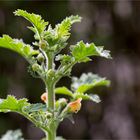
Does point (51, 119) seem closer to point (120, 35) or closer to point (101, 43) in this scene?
point (101, 43)

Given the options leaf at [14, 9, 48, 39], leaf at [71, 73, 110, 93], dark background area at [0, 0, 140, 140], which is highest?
dark background area at [0, 0, 140, 140]

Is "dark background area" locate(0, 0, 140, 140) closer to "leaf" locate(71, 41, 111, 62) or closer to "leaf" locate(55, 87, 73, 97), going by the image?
"leaf" locate(55, 87, 73, 97)

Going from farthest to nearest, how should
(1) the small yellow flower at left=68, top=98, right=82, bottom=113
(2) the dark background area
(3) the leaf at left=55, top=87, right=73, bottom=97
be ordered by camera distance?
(2) the dark background area, (3) the leaf at left=55, top=87, right=73, bottom=97, (1) the small yellow flower at left=68, top=98, right=82, bottom=113

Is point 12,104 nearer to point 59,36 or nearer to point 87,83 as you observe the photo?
point 59,36

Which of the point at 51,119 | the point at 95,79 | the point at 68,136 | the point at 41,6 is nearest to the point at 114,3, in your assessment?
the point at 41,6

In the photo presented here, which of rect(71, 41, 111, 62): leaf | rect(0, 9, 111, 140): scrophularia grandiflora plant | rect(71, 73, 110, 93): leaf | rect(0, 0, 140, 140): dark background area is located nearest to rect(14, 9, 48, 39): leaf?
rect(0, 9, 111, 140): scrophularia grandiflora plant

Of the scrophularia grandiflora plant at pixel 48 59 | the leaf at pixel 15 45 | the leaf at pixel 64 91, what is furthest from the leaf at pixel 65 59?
the leaf at pixel 64 91
